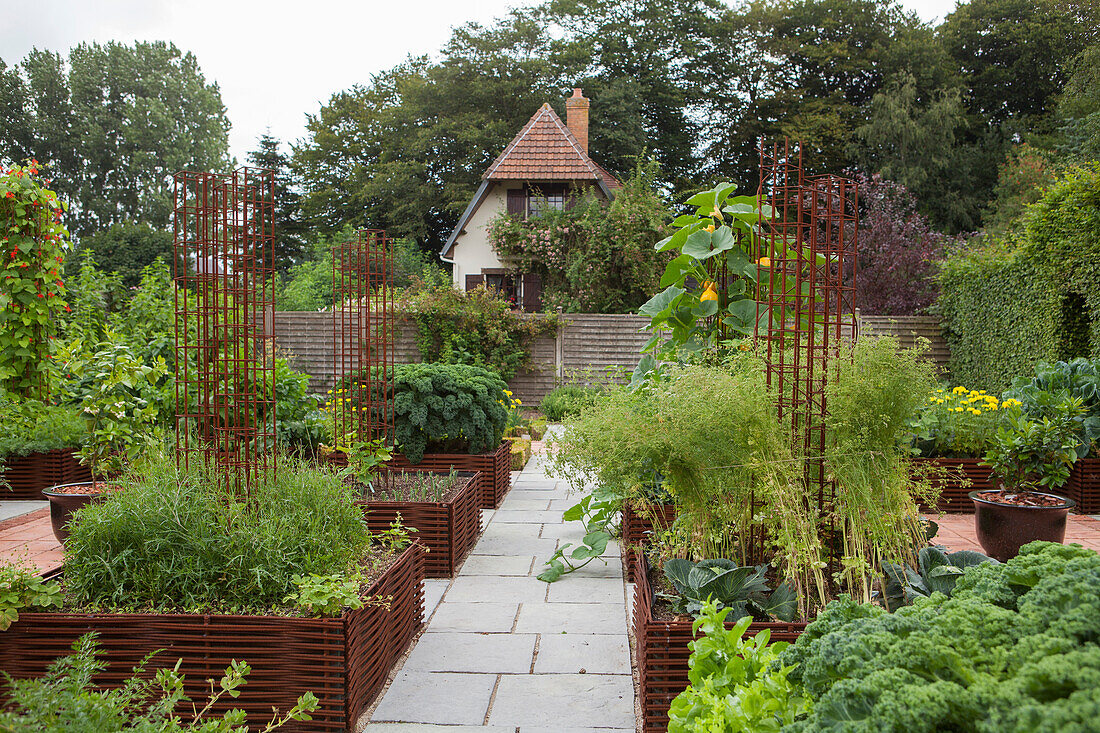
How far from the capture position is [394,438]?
511 cm

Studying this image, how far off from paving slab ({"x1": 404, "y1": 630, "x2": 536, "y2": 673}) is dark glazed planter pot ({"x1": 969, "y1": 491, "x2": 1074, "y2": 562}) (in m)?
2.77

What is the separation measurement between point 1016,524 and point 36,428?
699cm

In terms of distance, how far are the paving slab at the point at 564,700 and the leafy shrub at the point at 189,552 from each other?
776 millimetres

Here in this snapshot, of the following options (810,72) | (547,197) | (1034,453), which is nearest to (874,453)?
(1034,453)

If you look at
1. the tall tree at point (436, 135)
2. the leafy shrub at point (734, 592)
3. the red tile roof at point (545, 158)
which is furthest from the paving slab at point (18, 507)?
the tall tree at point (436, 135)

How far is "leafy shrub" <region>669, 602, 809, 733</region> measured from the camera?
1704mm

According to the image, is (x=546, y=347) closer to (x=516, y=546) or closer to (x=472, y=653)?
(x=516, y=546)

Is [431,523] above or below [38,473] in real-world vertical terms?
above

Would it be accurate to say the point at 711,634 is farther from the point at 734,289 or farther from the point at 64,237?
the point at 64,237

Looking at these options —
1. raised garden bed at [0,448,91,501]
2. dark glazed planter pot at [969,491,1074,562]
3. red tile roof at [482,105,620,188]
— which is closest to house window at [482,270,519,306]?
red tile roof at [482,105,620,188]

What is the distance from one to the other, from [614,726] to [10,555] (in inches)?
152

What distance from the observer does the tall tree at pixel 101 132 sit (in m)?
30.3

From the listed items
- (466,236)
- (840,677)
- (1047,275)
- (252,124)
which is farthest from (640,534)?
(252,124)

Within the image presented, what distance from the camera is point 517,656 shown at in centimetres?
312
